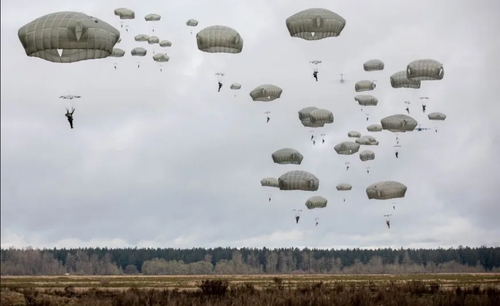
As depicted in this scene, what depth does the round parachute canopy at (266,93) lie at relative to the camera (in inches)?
2653

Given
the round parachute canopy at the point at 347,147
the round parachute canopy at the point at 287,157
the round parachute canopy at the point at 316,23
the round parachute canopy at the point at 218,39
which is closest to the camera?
the round parachute canopy at the point at 316,23

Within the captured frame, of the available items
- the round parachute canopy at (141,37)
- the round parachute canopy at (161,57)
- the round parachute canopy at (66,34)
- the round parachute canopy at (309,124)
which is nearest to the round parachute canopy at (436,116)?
the round parachute canopy at (309,124)

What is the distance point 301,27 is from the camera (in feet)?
176

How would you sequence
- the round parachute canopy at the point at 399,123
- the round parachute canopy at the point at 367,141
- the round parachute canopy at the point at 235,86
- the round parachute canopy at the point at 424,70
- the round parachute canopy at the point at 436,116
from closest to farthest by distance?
the round parachute canopy at the point at 424,70, the round parachute canopy at the point at 399,123, the round parachute canopy at the point at 235,86, the round parachute canopy at the point at 436,116, the round parachute canopy at the point at 367,141

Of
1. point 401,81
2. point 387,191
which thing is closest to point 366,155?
point 401,81

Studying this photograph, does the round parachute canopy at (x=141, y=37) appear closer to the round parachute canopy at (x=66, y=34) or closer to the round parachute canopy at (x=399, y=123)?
the round parachute canopy at (x=399, y=123)

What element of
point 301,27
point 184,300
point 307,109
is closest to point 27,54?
point 184,300

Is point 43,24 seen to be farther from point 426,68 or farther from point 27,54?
point 426,68

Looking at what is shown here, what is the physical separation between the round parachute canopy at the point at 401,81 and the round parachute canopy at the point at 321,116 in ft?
21.8

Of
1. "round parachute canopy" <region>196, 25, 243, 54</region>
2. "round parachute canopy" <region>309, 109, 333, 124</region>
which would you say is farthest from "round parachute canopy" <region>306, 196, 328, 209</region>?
"round parachute canopy" <region>196, 25, 243, 54</region>

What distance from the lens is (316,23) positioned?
52531mm

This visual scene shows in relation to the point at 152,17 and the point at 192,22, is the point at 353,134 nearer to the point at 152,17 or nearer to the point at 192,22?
the point at 192,22

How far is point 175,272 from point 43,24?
478 feet

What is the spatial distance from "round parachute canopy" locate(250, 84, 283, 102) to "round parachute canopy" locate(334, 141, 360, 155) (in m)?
16.4
